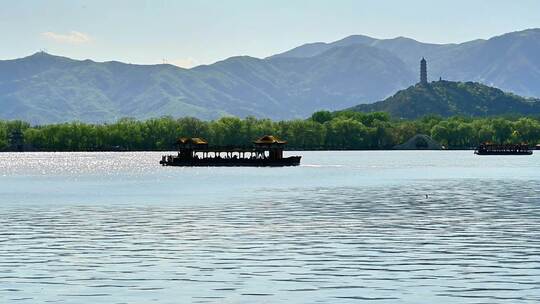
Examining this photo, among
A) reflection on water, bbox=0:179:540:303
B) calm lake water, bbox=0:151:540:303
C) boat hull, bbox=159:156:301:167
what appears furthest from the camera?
boat hull, bbox=159:156:301:167

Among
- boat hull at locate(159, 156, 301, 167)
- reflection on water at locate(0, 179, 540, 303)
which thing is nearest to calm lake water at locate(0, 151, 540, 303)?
reflection on water at locate(0, 179, 540, 303)

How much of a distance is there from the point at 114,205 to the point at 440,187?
41460 mm

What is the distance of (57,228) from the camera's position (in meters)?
Result: 58.4

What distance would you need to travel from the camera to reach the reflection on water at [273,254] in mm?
34062

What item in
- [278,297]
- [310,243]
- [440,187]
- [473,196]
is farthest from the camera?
[440,187]

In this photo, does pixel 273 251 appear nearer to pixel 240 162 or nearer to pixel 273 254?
pixel 273 254

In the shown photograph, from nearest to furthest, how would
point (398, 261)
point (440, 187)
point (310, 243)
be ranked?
point (398, 261), point (310, 243), point (440, 187)

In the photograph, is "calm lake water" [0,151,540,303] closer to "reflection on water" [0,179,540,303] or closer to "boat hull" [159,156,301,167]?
"reflection on water" [0,179,540,303]

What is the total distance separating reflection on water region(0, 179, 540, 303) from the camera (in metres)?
34.1

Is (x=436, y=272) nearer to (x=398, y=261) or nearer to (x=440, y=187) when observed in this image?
(x=398, y=261)

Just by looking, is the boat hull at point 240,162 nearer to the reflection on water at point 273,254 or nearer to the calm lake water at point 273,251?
the calm lake water at point 273,251

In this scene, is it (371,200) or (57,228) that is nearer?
(57,228)

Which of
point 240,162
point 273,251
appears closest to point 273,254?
point 273,251

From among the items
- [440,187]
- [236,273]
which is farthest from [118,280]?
[440,187]
